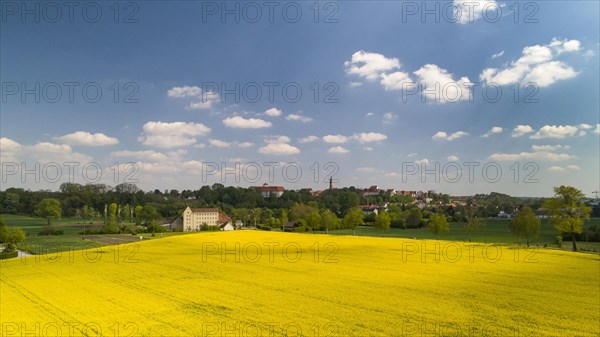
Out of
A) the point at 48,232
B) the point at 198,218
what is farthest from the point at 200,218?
the point at 48,232

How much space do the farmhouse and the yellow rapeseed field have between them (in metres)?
76.6

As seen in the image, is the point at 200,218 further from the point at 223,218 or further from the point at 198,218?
the point at 223,218

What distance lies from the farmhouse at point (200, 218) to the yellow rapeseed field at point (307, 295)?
251ft

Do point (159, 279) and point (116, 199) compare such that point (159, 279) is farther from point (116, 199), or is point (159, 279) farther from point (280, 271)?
point (116, 199)

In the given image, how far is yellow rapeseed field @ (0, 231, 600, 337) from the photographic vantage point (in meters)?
18.3

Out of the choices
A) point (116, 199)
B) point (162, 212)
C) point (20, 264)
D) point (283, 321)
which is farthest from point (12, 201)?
point (283, 321)

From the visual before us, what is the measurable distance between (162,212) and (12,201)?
5312 cm

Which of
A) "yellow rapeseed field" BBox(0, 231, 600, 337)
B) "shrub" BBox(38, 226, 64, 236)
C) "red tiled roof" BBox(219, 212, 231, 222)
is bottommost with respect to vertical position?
"red tiled roof" BBox(219, 212, 231, 222)

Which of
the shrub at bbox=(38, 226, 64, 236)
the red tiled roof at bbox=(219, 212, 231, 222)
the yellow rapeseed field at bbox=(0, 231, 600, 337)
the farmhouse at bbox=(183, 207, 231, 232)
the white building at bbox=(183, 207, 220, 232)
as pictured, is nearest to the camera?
the yellow rapeseed field at bbox=(0, 231, 600, 337)

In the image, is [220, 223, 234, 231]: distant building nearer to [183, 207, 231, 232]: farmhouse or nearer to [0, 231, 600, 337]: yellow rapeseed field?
[183, 207, 231, 232]: farmhouse

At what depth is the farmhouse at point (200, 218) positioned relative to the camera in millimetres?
119800

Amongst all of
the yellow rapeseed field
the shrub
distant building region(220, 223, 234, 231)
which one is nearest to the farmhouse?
distant building region(220, 223, 234, 231)

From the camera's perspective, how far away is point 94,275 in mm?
33156

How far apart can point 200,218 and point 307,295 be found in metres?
105
